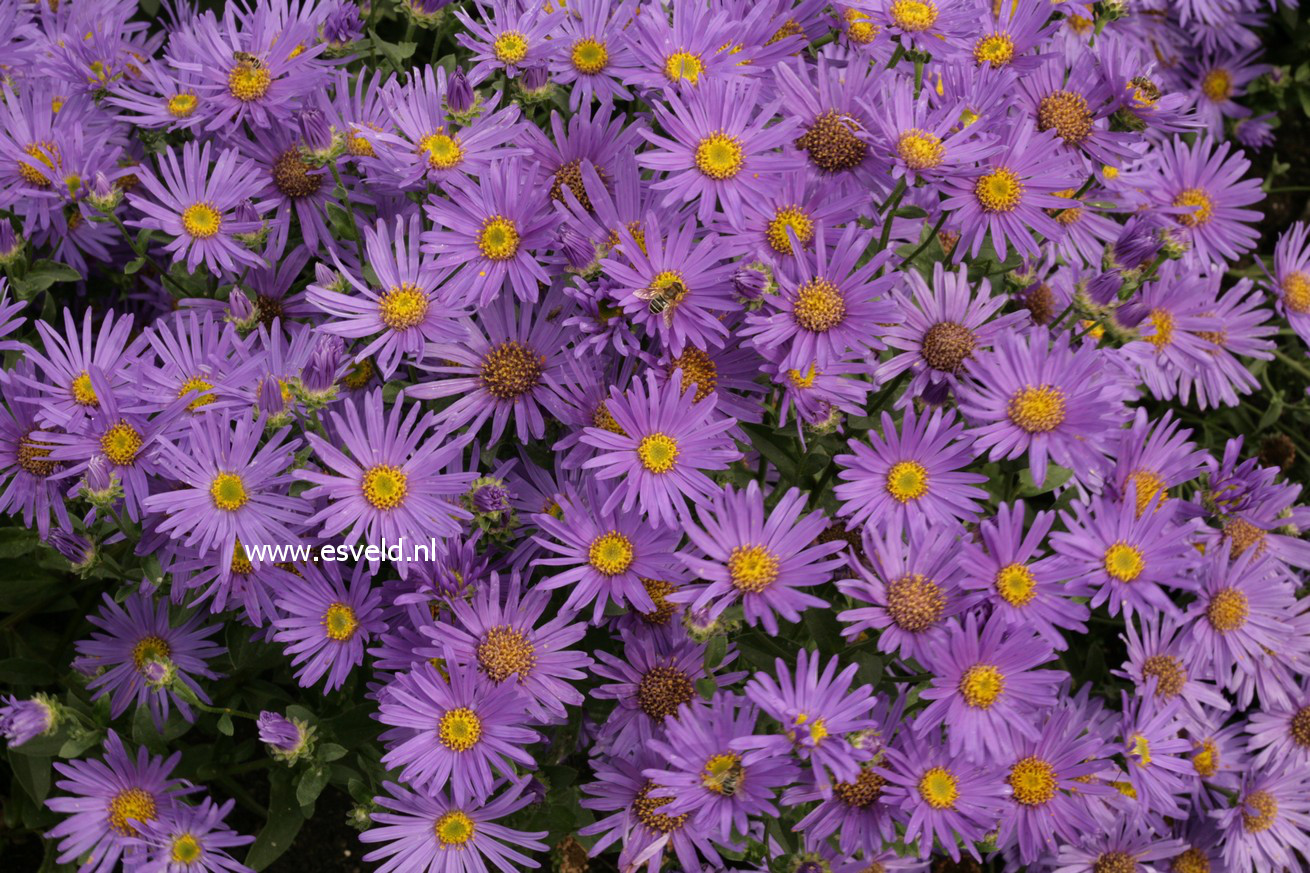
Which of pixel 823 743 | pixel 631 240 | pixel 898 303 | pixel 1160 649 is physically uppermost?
pixel 631 240

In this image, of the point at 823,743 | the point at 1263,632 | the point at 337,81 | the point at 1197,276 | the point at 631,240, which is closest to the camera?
the point at 823,743

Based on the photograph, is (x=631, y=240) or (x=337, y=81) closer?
(x=631, y=240)

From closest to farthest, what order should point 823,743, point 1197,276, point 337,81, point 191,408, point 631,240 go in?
point 823,743 < point 631,240 < point 191,408 < point 337,81 < point 1197,276

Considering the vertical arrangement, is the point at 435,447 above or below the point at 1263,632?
above

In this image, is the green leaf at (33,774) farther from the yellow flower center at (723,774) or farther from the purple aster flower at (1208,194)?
the purple aster flower at (1208,194)

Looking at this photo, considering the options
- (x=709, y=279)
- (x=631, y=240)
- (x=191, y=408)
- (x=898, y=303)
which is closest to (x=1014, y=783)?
(x=898, y=303)

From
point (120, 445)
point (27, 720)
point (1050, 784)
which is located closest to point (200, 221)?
point (120, 445)

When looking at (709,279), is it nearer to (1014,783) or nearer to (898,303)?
(898,303)

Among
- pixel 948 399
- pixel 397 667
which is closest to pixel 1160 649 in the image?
pixel 948 399
